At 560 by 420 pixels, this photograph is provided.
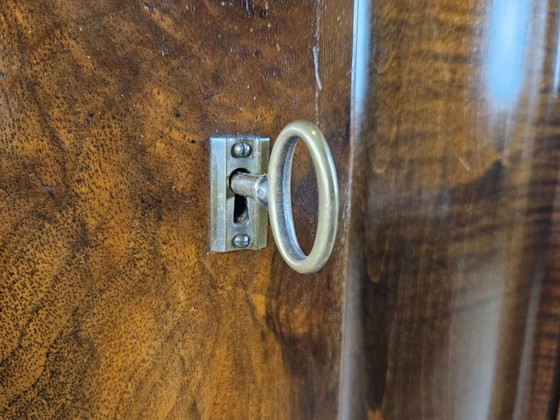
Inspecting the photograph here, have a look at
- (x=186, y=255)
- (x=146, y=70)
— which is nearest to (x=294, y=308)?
(x=186, y=255)

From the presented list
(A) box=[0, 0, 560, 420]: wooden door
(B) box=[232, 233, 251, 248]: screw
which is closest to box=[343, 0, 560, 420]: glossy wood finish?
(A) box=[0, 0, 560, 420]: wooden door

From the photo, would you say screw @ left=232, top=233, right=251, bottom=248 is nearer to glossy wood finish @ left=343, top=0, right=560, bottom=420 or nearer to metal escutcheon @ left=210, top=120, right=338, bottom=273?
metal escutcheon @ left=210, top=120, right=338, bottom=273

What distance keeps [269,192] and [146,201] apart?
3.1 inches

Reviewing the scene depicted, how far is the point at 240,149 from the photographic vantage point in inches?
14.2

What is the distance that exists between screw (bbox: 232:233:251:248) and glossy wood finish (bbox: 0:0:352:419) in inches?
0.4

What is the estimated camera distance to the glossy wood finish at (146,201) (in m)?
0.29

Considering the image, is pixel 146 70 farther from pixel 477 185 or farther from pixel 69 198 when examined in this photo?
pixel 477 185

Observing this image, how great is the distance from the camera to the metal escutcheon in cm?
28

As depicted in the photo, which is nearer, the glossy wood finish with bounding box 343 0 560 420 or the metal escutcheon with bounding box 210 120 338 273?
the metal escutcheon with bounding box 210 120 338 273

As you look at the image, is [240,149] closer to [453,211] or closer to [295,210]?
[295,210]

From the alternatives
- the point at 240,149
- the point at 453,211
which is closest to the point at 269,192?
the point at 240,149

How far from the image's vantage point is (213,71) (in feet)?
1.13

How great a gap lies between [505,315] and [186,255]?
0.29 meters

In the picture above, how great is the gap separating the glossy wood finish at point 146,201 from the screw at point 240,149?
0.01 m
